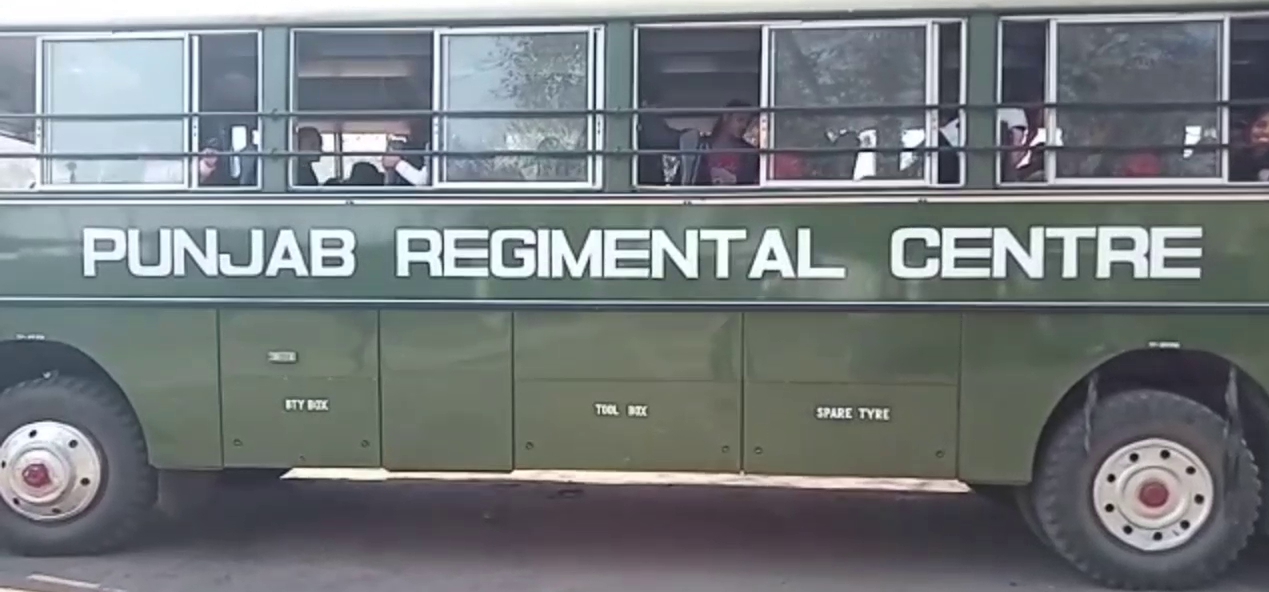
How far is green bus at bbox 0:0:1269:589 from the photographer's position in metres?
5.74

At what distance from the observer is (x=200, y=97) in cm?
620

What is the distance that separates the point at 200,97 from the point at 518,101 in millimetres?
1674

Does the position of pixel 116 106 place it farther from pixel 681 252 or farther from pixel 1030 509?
pixel 1030 509

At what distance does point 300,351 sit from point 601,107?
77.9 inches

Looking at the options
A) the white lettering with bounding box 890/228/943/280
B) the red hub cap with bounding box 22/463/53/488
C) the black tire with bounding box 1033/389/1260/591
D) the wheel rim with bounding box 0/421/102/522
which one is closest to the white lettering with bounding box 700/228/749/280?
the white lettering with bounding box 890/228/943/280

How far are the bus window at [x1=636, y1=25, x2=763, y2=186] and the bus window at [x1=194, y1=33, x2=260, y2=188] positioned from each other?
2.01m

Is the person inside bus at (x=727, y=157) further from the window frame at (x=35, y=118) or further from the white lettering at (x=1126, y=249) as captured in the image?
the window frame at (x=35, y=118)

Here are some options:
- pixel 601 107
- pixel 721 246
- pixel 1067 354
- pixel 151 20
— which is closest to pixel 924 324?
pixel 1067 354

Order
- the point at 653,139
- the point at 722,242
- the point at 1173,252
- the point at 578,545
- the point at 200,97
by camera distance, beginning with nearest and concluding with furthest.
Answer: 1. the point at 1173,252
2. the point at 722,242
3. the point at 653,139
4. the point at 200,97
5. the point at 578,545

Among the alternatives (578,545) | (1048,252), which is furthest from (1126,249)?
(578,545)

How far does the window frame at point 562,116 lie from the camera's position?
5969 mm

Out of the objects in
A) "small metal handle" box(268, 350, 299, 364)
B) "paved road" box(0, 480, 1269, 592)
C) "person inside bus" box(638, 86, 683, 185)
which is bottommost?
"paved road" box(0, 480, 1269, 592)

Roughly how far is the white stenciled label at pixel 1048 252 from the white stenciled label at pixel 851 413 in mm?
675

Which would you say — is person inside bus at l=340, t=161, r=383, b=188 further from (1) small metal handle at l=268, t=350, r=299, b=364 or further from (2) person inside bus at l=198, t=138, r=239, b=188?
(1) small metal handle at l=268, t=350, r=299, b=364
